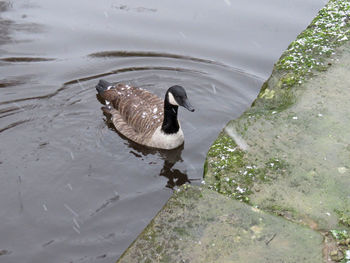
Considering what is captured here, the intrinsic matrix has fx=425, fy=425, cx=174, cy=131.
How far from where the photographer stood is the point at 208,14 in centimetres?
1065

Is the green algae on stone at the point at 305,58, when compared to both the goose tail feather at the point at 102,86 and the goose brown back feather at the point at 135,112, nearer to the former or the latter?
the goose brown back feather at the point at 135,112

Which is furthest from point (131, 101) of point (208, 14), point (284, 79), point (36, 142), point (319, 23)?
point (208, 14)

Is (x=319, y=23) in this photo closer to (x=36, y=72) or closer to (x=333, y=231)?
(x=333, y=231)

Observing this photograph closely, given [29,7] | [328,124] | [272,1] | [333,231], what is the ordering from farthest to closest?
[272,1] → [29,7] → [328,124] → [333,231]

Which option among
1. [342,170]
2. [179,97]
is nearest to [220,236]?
[342,170]

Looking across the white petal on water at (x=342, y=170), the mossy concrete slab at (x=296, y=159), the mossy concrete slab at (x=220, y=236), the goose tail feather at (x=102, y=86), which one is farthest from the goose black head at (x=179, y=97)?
the mossy concrete slab at (x=220, y=236)

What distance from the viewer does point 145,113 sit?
23.9 ft

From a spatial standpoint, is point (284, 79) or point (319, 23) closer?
point (284, 79)

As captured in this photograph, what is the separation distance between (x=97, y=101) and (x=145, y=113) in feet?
3.85

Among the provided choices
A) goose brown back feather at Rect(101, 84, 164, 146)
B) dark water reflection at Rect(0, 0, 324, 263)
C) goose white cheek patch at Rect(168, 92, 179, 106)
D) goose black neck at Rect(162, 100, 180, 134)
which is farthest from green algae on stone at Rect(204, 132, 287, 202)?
goose brown back feather at Rect(101, 84, 164, 146)

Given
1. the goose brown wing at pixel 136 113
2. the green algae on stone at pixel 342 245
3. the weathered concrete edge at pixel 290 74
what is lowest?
the goose brown wing at pixel 136 113

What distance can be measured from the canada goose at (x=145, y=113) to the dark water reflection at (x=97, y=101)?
0.17 m

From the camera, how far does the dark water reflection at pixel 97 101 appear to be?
506cm

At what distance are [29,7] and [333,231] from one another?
9.53 m
